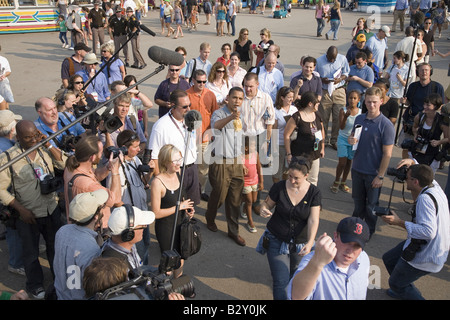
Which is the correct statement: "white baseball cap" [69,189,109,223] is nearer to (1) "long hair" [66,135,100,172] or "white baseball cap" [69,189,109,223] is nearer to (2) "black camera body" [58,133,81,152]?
(1) "long hair" [66,135,100,172]

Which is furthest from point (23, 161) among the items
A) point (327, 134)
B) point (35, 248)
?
point (327, 134)

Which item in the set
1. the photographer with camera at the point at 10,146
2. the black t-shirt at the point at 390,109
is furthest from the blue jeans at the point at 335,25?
the photographer with camera at the point at 10,146

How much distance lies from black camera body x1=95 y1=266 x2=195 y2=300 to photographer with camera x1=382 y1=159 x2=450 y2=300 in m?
2.41

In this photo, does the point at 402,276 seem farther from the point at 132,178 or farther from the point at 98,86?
the point at 98,86

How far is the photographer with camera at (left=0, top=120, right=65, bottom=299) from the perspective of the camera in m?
3.99

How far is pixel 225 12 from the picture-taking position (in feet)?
60.5

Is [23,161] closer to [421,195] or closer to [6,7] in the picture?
[421,195]

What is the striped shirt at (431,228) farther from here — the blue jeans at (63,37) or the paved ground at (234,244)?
the blue jeans at (63,37)

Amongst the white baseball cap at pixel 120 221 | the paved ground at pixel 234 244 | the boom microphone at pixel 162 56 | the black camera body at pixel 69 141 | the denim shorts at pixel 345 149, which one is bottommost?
the paved ground at pixel 234 244

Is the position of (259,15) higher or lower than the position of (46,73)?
higher

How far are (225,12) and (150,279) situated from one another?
17.6m

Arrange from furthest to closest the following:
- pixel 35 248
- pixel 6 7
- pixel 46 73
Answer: pixel 6 7, pixel 46 73, pixel 35 248

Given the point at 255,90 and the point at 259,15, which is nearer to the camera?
the point at 255,90

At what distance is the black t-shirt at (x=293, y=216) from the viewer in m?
3.91
